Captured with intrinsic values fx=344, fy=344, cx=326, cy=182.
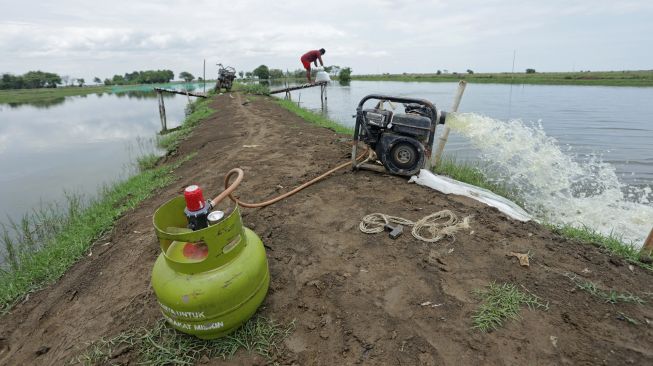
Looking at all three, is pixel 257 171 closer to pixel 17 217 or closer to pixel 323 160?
pixel 323 160

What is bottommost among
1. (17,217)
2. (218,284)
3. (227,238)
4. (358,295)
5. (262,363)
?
(17,217)

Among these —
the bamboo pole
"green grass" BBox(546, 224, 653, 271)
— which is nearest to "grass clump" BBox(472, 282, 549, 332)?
"green grass" BBox(546, 224, 653, 271)

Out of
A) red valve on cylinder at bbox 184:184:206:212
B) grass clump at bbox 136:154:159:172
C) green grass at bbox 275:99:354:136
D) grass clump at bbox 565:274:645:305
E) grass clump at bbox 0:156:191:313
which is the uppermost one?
green grass at bbox 275:99:354:136

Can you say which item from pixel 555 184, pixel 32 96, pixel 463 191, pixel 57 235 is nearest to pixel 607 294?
pixel 463 191

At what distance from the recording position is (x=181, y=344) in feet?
8.23

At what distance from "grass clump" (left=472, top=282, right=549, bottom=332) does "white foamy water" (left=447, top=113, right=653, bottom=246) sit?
9.79ft

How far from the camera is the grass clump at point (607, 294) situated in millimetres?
2680

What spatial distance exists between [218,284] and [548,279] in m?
2.72

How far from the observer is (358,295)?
290 centimetres

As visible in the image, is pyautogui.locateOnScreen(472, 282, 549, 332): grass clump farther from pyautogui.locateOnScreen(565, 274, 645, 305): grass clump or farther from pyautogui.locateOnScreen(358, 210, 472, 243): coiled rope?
pyautogui.locateOnScreen(358, 210, 472, 243): coiled rope

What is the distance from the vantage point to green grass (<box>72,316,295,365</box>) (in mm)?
2434

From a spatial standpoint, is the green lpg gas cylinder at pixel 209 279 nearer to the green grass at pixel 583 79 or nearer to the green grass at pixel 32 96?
the green grass at pixel 583 79

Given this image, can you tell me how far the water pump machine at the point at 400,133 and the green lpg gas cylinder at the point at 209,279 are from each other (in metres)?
3.25

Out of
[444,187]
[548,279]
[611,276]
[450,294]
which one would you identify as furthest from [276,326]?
[444,187]
